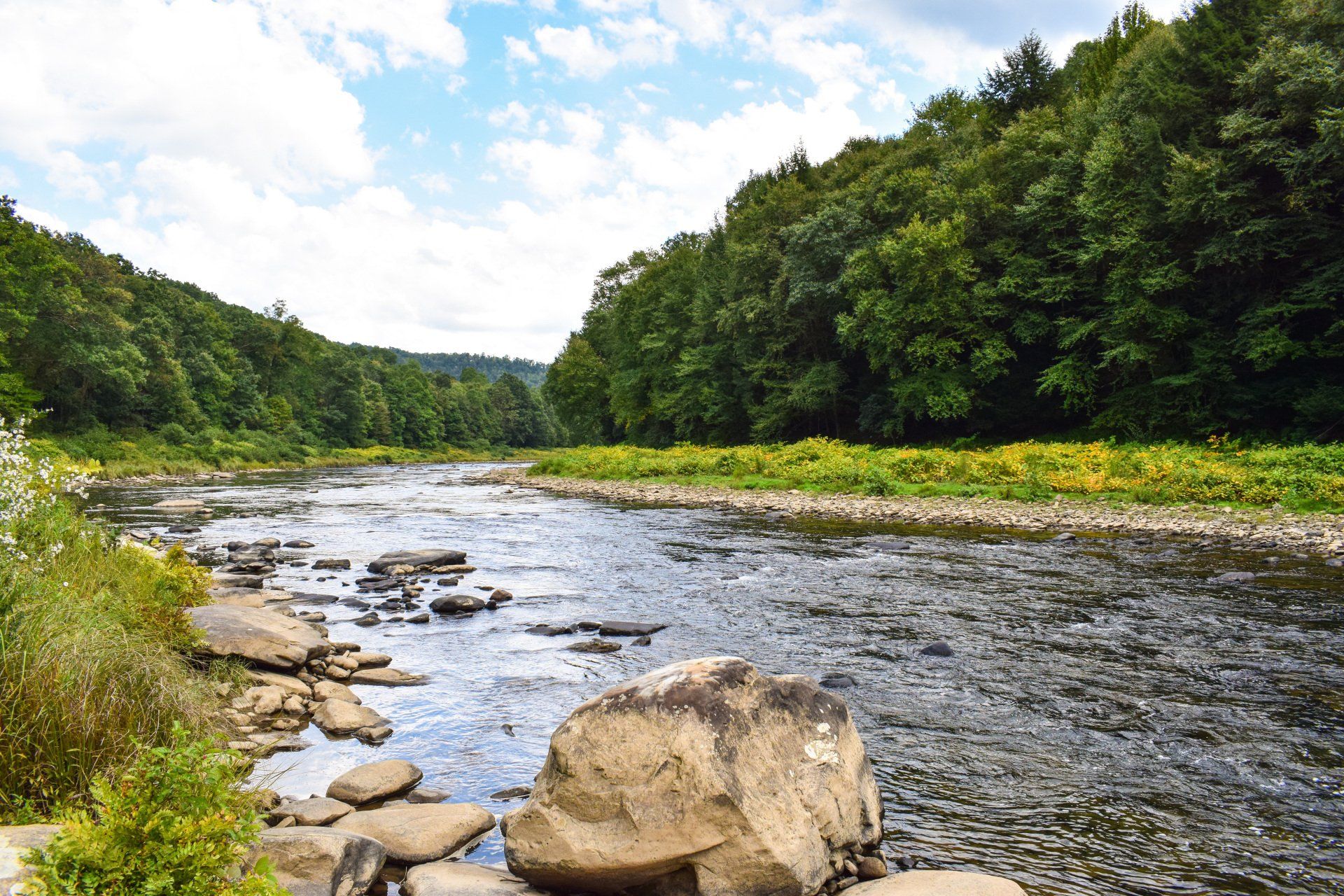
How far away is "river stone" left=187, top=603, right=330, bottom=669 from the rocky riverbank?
14867 mm

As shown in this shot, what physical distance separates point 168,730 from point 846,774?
4.31 meters

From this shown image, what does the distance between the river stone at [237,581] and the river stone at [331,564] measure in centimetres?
143

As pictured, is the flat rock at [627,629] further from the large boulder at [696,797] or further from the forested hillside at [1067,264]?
the forested hillside at [1067,264]

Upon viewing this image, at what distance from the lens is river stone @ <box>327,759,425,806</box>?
5328mm

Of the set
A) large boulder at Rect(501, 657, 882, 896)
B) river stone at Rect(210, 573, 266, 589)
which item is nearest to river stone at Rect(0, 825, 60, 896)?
large boulder at Rect(501, 657, 882, 896)

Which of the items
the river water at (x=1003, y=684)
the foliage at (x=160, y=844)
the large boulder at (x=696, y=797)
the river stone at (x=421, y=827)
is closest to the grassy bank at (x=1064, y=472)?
the river water at (x=1003, y=684)

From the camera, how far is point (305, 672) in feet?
26.4

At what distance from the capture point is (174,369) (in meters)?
62.5

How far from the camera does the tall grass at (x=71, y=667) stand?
4.26 meters

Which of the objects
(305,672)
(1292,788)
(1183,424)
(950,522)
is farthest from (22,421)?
(1183,424)

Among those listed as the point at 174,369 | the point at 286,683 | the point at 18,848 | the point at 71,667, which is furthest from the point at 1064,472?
the point at 174,369

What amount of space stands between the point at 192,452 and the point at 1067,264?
57903mm

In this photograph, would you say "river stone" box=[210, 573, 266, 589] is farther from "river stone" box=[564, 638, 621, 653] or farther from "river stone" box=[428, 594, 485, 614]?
"river stone" box=[564, 638, 621, 653]

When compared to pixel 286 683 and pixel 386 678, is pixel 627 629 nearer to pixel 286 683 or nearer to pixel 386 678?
pixel 386 678
